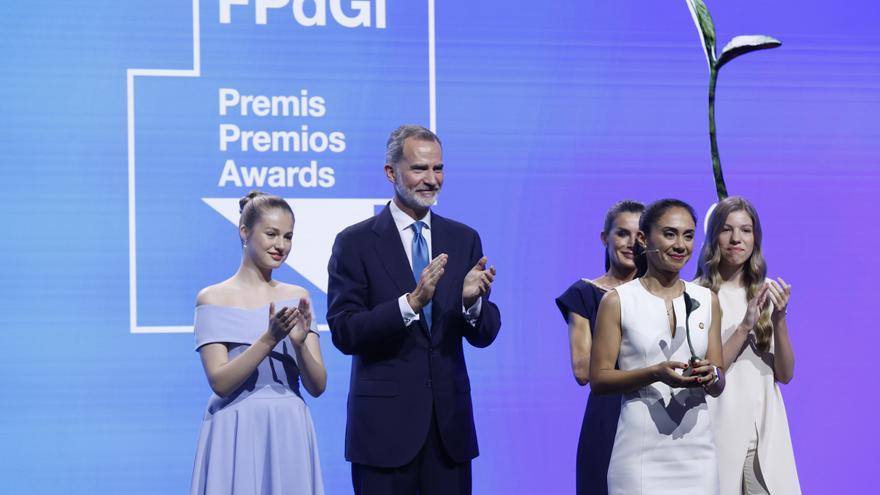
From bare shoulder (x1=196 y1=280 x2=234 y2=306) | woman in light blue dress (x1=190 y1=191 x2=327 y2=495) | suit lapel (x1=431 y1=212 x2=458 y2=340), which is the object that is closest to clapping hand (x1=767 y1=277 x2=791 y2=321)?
suit lapel (x1=431 y1=212 x2=458 y2=340)

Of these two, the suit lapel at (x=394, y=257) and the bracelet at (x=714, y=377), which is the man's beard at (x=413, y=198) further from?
the bracelet at (x=714, y=377)

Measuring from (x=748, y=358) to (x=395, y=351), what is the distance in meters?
1.11

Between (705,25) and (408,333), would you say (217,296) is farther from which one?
(705,25)

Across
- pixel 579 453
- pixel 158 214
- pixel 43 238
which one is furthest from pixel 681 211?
pixel 43 238

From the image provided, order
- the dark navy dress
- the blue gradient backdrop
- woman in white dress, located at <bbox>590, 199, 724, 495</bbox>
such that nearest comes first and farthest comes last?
1. woman in white dress, located at <bbox>590, 199, 724, 495</bbox>
2. the dark navy dress
3. the blue gradient backdrop

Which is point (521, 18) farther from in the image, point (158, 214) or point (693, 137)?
point (158, 214)

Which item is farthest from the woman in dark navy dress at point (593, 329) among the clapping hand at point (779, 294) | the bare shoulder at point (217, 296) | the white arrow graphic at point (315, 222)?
the white arrow graphic at point (315, 222)

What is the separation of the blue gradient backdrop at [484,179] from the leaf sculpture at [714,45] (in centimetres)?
16

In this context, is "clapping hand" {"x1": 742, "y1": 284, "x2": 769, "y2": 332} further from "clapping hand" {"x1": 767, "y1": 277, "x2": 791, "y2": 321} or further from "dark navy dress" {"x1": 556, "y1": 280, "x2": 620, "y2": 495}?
"dark navy dress" {"x1": 556, "y1": 280, "x2": 620, "y2": 495}

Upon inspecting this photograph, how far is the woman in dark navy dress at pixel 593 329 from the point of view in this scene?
3211mm

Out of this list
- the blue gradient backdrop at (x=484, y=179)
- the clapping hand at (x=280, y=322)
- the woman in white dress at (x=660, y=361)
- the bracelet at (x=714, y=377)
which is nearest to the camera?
the bracelet at (x=714, y=377)

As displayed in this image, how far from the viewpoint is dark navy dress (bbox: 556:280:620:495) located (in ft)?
10.5

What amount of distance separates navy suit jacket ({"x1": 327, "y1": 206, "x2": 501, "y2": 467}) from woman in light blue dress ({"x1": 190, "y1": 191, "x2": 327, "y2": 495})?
5.0 inches

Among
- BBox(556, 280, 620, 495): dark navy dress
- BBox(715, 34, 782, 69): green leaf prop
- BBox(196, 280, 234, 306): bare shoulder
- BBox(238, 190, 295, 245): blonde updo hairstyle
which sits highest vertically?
BBox(715, 34, 782, 69): green leaf prop
